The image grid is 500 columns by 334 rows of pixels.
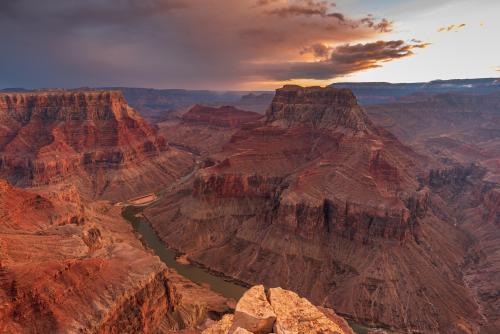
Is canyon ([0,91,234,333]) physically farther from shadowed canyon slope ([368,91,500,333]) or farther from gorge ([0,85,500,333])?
shadowed canyon slope ([368,91,500,333])

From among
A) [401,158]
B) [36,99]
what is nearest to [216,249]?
[401,158]

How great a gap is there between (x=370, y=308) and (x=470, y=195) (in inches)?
3451

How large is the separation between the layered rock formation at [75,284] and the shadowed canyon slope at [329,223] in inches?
930

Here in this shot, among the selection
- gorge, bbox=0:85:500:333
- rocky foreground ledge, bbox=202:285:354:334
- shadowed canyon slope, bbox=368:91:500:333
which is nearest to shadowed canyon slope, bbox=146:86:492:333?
gorge, bbox=0:85:500:333

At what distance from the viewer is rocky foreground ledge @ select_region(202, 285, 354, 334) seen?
18.7 m

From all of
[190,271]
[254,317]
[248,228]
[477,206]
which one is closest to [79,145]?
[190,271]

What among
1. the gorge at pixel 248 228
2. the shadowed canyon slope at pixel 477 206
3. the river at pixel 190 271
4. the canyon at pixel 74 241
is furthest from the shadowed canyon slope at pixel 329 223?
the canyon at pixel 74 241

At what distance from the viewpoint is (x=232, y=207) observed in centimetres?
10562

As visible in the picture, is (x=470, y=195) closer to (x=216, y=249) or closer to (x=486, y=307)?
(x=486, y=307)

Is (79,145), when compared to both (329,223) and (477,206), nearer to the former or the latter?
(329,223)

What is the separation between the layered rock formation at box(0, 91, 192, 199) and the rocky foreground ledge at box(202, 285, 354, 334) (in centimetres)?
12687

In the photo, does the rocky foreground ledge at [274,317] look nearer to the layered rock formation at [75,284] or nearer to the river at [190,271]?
the layered rock formation at [75,284]

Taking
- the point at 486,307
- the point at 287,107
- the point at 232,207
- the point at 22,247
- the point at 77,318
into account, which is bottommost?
the point at 486,307

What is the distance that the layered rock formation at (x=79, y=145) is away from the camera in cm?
13112
